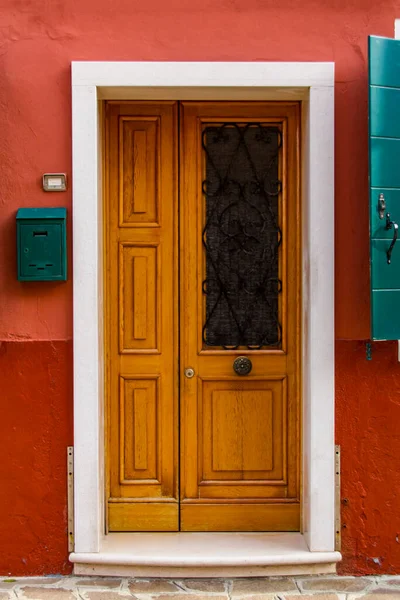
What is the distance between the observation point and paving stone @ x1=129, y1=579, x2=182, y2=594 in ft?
13.6

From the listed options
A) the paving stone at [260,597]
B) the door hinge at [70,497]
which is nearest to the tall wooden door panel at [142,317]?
the door hinge at [70,497]

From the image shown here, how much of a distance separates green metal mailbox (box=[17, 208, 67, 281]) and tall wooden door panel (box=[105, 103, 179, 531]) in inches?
16.2

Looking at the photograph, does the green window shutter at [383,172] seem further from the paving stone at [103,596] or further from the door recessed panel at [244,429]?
the paving stone at [103,596]

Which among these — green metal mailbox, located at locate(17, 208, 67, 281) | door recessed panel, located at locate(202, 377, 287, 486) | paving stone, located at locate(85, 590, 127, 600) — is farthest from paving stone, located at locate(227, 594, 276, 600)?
green metal mailbox, located at locate(17, 208, 67, 281)

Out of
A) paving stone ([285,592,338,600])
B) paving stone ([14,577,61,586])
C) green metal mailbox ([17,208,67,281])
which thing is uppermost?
green metal mailbox ([17,208,67,281])

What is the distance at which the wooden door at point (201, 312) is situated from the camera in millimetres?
4559

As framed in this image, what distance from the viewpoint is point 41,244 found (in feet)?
13.8

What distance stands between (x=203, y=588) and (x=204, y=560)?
147 millimetres

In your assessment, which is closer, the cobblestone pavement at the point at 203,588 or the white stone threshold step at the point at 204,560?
the cobblestone pavement at the point at 203,588

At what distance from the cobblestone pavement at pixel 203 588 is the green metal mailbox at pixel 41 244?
173cm

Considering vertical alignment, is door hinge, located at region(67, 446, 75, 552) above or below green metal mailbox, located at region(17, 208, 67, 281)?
below

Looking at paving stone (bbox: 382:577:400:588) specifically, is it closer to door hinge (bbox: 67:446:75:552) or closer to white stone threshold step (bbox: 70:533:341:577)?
white stone threshold step (bbox: 70:533:341:577)

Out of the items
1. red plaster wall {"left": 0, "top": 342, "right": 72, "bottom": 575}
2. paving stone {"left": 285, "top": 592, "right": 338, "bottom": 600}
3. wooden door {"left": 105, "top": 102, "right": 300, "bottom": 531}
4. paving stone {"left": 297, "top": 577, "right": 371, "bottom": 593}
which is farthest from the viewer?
wooden door {"left": 105, "top": 102, "right": 300, "bottom": 531}

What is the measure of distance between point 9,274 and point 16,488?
4.04 feet
